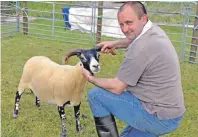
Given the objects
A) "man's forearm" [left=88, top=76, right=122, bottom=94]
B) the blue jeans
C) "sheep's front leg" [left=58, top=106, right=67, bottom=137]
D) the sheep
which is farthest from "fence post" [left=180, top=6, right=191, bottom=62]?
"man's forearm" [left=88, top=76, right=122, bottom=94]

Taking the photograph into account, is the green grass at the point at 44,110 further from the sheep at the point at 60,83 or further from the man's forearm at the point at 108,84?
the man's forearm at the point at 108,84

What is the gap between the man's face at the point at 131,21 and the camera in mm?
2959

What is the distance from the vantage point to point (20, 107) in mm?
5383

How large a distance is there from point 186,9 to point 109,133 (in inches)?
269

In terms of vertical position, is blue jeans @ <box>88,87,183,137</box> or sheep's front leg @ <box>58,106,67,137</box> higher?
blue jeans @ <box>88,87,183,137</box>

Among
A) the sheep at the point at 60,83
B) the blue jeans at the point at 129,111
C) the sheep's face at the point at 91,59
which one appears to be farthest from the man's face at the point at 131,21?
the sheep at the point at 60,83

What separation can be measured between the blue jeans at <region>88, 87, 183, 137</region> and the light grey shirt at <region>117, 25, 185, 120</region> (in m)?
0.06

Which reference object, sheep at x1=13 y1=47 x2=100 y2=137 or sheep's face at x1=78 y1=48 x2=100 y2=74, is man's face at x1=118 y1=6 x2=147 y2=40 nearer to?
sheep's face at x1=78 y1=48 x2=100 y2=74

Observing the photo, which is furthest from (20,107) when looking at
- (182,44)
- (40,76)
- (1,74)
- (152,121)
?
(182,44)

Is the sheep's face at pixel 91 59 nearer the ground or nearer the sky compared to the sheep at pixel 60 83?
nearer the sky

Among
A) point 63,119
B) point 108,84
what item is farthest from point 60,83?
point 108,84

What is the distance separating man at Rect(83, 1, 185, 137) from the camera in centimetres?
292

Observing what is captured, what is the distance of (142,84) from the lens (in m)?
3.04

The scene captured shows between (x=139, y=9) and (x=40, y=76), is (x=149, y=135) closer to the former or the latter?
(x=139, y=9)
